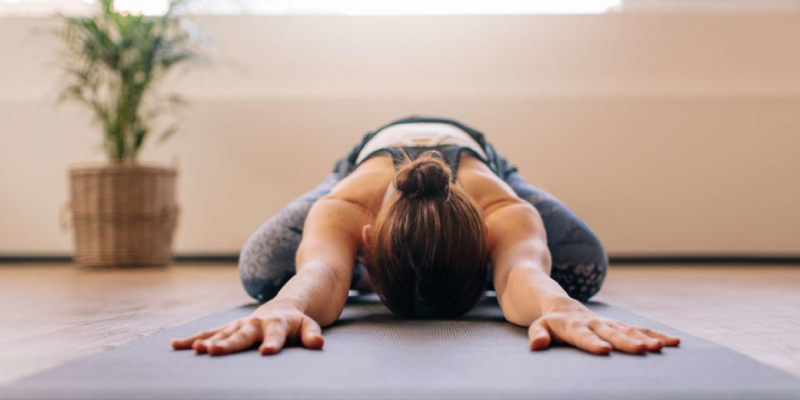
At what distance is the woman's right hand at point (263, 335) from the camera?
833mm

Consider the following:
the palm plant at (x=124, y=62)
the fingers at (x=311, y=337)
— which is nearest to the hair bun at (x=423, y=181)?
the fingers at (x=311, y=337)

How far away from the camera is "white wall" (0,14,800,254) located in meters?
3.02

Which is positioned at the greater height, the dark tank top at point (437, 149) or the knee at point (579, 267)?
the dark tank top at point (437, 149)

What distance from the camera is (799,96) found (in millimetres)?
3016

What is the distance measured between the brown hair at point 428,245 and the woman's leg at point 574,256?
0.41m

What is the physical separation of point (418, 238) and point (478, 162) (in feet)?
1.84

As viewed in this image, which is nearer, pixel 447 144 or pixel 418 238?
pixel 418 238

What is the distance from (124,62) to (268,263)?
1806mm

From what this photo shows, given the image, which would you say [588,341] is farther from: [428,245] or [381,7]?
[381,7]

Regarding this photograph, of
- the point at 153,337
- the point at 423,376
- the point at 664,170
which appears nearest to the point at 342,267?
the point at 153,337

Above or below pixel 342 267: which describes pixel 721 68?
above

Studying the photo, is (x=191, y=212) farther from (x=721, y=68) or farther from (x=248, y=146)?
(x=721, y=68)

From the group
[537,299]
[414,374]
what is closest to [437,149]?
[537,299]

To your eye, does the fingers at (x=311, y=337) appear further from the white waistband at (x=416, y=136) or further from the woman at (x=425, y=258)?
the white waistband at (x=416, y=136)
